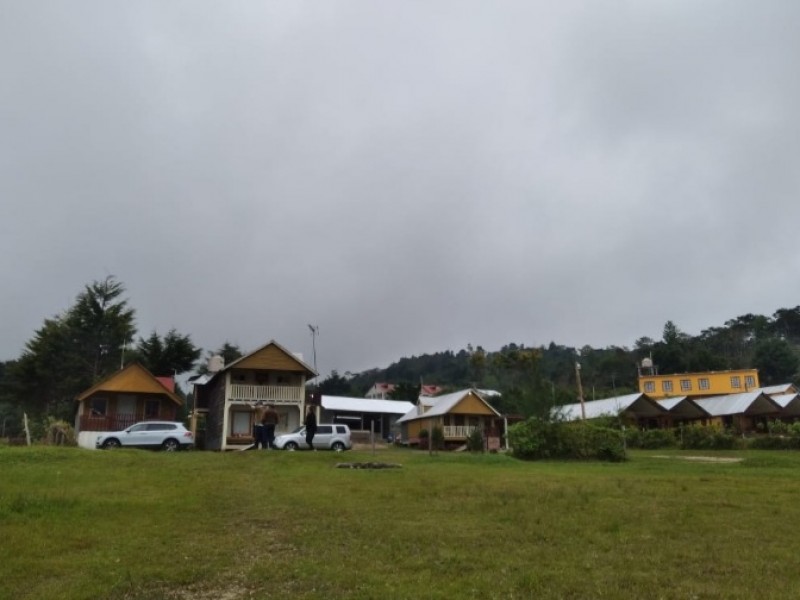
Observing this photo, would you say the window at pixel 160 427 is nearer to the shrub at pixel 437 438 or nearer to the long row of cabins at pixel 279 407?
the long row of cabins at pixel 279 407

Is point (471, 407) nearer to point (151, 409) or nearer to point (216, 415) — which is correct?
point (216, 415)

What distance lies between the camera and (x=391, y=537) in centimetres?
987

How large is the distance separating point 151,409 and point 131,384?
2.25 m

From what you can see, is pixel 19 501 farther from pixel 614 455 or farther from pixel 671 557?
pixel 614 455

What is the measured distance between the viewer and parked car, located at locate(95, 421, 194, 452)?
31578mm

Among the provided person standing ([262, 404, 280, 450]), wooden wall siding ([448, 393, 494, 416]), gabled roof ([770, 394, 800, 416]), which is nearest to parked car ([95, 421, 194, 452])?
person standing ([262, 404, 280, 450])

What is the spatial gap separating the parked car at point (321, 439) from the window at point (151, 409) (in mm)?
12434

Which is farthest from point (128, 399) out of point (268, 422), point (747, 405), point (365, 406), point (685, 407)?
point (747, 405)

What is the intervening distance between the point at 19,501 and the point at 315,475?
7549 millimetres

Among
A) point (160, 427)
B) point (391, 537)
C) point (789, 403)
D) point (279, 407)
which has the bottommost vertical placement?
point (391, 537)

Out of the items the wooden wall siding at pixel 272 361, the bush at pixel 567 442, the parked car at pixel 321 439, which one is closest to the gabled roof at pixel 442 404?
the wooden wall siding at pixel 272 361

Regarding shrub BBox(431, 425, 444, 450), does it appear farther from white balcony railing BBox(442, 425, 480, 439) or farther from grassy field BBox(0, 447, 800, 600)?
grassy field BBox(0, 447, 800, 600)

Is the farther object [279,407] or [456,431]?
[456,431]

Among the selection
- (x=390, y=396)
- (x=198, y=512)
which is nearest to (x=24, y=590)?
(x=198, y=512)
